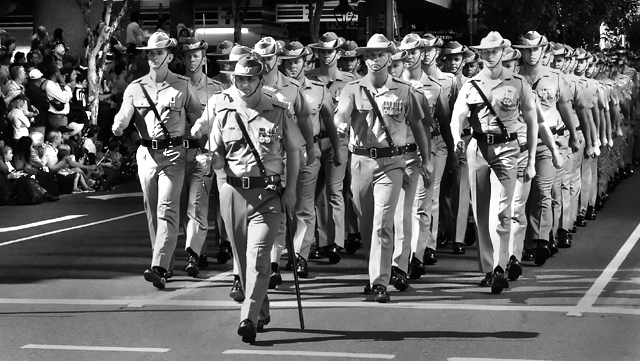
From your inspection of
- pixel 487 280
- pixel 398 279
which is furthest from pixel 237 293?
pixel 487 280

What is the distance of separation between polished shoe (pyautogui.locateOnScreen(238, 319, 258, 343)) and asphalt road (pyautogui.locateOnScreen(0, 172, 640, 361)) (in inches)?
2.5

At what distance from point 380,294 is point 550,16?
2977cm

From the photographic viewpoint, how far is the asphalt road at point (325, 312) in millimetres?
10148

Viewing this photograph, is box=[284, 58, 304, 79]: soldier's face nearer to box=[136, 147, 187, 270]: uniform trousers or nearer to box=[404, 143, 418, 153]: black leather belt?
box=[136, 147, 187, 270]: uniform trousers

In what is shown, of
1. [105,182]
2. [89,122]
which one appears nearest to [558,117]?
[105,182]

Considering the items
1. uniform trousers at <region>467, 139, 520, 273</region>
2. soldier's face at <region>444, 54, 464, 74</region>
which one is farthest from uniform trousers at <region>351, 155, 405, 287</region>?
soldier's face at <region>444, 54, 464, 74</region>

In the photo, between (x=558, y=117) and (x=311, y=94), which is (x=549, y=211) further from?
(x=311, y=94)

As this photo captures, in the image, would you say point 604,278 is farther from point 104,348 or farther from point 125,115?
point 104,348

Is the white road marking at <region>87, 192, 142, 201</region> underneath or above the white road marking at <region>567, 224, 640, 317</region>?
underneath

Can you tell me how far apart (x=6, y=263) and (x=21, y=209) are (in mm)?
6536

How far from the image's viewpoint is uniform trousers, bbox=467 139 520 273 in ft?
43.4

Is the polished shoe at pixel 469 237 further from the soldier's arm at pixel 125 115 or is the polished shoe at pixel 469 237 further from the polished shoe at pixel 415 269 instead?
the soldier's arm at pixel 125 115

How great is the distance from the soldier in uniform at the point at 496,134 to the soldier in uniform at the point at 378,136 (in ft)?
2.31

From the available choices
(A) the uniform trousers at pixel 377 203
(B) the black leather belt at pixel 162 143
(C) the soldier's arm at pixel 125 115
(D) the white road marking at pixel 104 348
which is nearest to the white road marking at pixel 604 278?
(A) the uniform trousers at pixel 377 203
